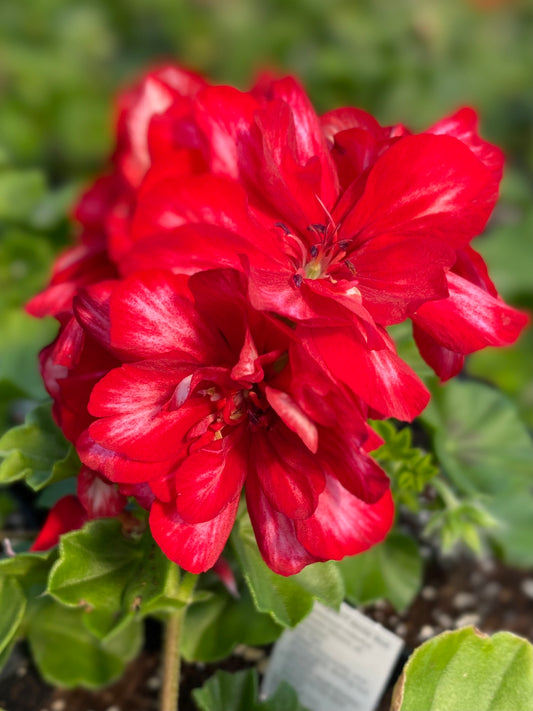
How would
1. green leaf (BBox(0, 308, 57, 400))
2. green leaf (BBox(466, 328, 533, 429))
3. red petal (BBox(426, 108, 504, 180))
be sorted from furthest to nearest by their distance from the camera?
green leaf (BBox(466, 328, 533, 429)) → green leaf (BBox(0, 308, 57, 400)) → red petal (BBox(426, 108, 504, 180))

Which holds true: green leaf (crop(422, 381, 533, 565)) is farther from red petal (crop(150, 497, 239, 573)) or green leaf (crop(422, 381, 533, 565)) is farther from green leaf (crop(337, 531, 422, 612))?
red petal (crop(150, 497, 239, 573))

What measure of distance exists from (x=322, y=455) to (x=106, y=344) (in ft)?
0.52

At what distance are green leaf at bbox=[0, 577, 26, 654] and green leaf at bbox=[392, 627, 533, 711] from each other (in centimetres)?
32

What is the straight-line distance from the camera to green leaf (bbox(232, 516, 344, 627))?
0.60m

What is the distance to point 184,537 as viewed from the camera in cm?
51

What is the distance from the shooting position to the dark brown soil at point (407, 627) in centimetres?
80

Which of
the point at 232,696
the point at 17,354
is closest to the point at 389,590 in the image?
the point at 232,696

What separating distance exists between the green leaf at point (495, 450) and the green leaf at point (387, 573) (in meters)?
0.10

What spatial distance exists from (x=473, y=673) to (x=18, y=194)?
90 centimetres

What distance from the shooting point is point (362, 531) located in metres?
→ 0.53

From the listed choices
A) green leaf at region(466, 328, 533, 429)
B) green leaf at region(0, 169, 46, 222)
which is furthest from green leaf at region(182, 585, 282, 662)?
green leaf at region(466, 328, 533, 429)

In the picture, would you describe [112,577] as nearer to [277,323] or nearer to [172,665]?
[172,665]

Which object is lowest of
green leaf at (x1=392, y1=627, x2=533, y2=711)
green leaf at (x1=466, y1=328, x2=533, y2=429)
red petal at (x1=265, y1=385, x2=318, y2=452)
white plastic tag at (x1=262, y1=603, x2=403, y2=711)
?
green leaf at (x1=466, y1=328, x2=533, y2=429)

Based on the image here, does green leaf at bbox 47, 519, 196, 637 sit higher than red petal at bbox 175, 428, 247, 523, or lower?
lower
